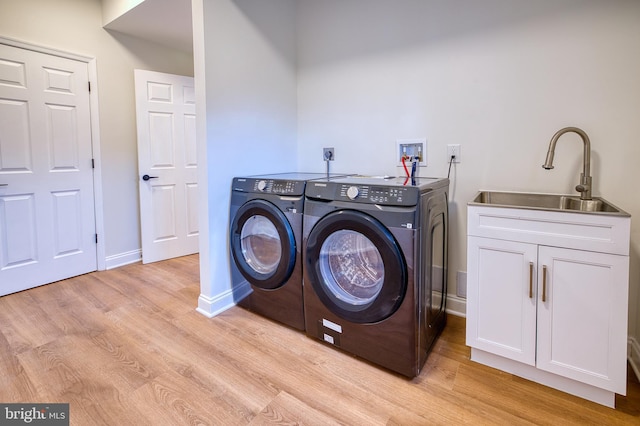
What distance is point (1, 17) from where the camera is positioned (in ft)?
8.00

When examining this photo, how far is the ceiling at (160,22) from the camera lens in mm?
2592

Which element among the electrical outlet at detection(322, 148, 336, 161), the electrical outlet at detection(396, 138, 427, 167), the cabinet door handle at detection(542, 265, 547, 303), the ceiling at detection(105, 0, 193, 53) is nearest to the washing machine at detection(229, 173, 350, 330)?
the electrical outlet at detection(322, 148, 336, 161)

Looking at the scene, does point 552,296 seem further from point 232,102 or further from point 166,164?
point 166,164

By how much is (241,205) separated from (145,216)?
5.34 ft

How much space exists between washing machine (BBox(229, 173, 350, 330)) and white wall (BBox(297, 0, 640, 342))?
807mm

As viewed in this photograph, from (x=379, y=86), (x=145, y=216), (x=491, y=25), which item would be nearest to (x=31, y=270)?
(x=145, y=216)

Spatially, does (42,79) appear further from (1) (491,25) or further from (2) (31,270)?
(1) (491,25)

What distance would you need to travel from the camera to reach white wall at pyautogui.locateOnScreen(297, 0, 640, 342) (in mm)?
1646

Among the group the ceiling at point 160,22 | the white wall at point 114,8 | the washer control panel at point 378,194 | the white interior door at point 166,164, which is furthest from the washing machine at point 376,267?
the white wall at point 114,8

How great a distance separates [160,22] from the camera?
2.86 meters

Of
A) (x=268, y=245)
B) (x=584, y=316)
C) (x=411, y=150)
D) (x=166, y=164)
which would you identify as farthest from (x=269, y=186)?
(x=166, y=164)

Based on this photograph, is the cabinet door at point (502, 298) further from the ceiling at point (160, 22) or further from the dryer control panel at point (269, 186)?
the ceiling at point (160, 22)

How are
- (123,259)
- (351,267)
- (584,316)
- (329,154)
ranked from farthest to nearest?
(123,259), (329,154), (351,267), (584,316)

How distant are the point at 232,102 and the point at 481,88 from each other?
160cm
